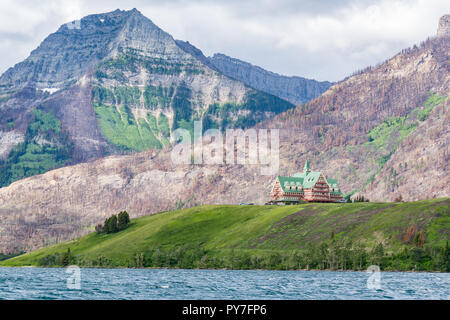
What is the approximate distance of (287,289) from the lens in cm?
14575
